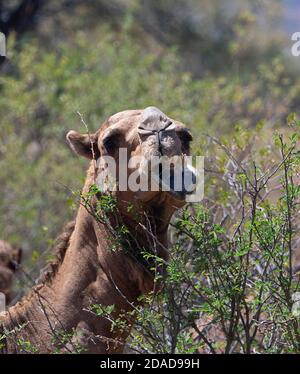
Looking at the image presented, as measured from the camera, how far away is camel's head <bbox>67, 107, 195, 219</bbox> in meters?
5.37

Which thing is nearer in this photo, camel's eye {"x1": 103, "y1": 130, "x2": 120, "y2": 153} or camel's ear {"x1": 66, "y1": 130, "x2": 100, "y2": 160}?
camel's eye {"x1": 103, "y1": 130, "x2": 120, "y2": 153}

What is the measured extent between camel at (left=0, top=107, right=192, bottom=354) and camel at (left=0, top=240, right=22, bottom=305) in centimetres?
231

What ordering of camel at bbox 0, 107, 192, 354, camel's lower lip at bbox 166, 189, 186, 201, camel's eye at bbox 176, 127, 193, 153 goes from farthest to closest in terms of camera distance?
camel's eye at bbox 176, 127, 193, 153 < camel at bbox 0, 107, 192, 354 < camel's lower lip at bbox 166, 189, 186, 201

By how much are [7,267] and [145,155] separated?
3633 mm

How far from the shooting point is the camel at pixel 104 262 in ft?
18.3

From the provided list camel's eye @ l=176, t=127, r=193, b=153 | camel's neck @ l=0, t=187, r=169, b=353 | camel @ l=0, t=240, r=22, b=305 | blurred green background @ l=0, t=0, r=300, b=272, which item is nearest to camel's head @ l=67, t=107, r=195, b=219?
camel's eye @ l=176, t=127, r=193, b=153

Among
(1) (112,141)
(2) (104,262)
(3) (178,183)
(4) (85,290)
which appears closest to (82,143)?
(1) (112,141)

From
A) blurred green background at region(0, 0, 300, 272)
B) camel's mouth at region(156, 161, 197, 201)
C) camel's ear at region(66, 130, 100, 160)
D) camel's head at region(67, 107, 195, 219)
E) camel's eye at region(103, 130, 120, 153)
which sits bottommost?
camel's mouth at region(156, 161, 197, 201)

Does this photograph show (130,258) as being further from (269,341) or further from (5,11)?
(5,11)

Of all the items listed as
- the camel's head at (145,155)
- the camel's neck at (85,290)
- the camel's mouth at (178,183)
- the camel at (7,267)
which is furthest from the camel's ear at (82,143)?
the camel at (7,267)

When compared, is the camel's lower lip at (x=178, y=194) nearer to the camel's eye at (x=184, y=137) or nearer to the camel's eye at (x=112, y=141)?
the camel's eye at (x=184, y=137)

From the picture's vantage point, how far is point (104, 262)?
5.86 metres

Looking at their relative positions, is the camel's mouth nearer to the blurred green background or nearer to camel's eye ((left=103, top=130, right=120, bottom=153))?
camel's eye ((left=103, top=130, right=120, bottom=153))

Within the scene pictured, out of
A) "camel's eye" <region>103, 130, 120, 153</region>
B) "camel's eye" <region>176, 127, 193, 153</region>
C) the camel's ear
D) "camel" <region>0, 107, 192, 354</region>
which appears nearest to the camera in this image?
"camel" <region>0, 107, 192, 354</region>
